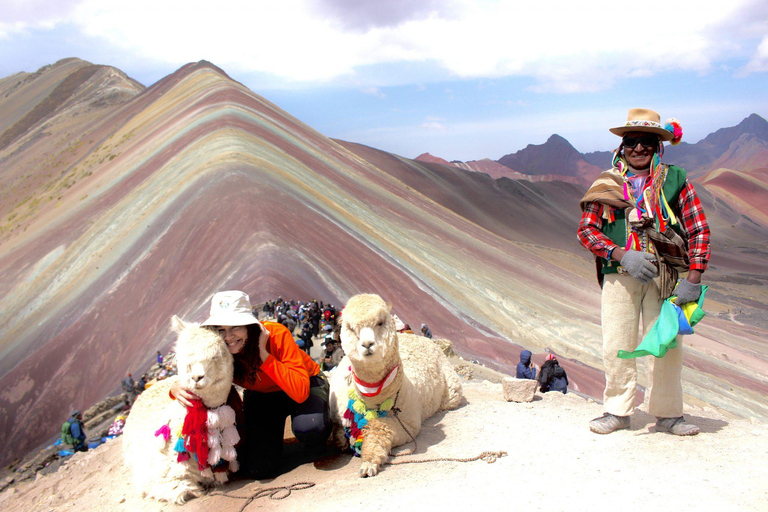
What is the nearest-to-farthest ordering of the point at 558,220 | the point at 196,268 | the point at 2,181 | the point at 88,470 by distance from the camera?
1. the point at 88,470
2. the point at 196,268
3. the point at 2,181
4. the point at 558,220

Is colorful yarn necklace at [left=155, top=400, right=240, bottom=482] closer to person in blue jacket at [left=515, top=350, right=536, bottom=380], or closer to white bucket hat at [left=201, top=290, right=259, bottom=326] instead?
white bucket hat at [left=201, top=290, right=259, bottom=326]

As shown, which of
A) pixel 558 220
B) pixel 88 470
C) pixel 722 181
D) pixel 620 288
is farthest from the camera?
pixel 722 181

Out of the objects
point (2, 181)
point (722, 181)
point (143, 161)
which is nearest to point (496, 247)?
point (143, 161)

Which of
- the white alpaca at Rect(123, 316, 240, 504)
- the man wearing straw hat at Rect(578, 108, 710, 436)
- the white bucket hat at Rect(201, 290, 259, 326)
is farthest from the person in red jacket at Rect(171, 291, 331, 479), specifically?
the man wearing straw hat at Rect(578, 108, 710, 436)

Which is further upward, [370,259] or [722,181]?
[722,181]

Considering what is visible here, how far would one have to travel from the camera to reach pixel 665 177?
3.59 m

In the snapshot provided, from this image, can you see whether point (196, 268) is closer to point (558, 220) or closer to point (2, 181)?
point (2, 181)

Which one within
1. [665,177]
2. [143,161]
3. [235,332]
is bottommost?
[235,332]

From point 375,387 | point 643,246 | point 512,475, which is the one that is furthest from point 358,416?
point 643,246

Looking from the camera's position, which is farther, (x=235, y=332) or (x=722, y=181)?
(x=722, y=181)

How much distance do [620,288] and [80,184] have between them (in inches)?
1235

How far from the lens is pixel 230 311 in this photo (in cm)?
341

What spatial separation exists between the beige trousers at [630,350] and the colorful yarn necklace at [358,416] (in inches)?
61.7

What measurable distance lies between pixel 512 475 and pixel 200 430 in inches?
74.5
